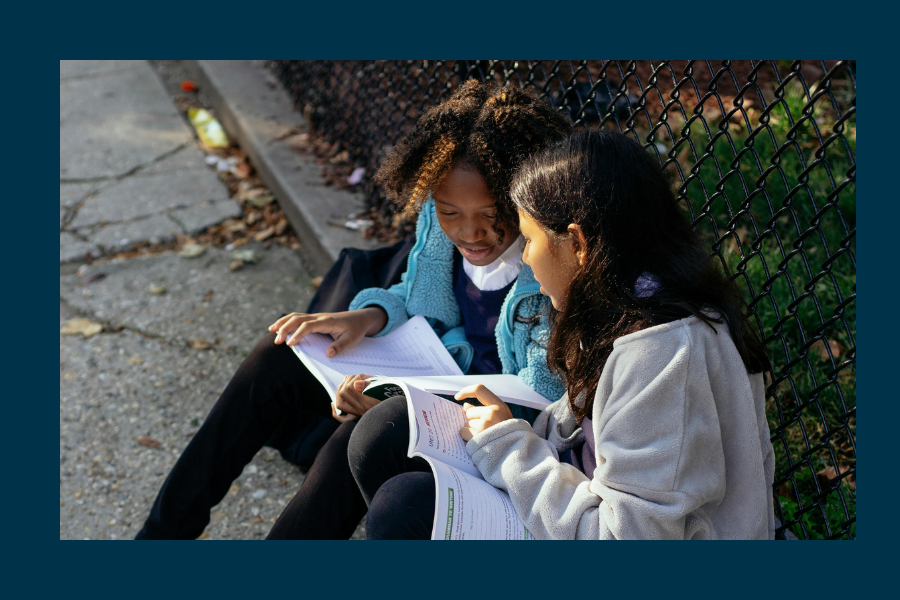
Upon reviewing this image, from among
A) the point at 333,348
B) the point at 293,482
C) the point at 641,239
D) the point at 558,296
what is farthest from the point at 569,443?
the point at 293,482

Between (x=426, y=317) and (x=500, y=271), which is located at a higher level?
(x=500, y=271)

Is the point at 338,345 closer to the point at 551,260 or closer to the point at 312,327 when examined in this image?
the point at 312,327

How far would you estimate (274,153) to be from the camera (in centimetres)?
428

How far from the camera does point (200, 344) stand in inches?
123

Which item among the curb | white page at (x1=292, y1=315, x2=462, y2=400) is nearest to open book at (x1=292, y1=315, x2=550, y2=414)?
white page at (x1=292, y1=315, x2=462, y2=400)

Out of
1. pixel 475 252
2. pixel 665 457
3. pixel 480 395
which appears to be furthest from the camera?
pixel 475 252

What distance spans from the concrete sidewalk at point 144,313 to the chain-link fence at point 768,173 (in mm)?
797

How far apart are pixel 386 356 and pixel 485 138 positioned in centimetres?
68

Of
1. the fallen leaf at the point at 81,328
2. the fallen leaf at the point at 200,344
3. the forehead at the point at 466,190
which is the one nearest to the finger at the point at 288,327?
the forehead at the point at 466,190

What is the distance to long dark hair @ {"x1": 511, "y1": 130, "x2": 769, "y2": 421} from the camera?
146 cm

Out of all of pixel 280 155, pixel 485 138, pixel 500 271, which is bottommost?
pixel 280 155

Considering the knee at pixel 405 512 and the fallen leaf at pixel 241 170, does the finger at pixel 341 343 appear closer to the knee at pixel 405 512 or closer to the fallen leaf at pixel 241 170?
the knee at pixel 405 512

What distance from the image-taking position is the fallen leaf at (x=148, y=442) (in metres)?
2.62

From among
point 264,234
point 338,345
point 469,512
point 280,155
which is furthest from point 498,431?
point 280,155
